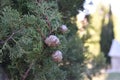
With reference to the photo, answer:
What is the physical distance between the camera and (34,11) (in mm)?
1990

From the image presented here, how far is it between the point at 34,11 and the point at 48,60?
0.30 metres

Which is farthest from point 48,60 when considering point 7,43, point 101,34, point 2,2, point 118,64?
point 101,34

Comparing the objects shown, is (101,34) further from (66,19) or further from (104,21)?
(66,19)

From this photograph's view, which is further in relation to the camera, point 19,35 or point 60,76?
point 60,76

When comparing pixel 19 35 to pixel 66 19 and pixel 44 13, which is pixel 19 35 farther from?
pixel 66 19

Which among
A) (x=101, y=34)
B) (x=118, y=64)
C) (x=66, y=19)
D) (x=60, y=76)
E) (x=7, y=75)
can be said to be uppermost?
(x=101, y=34)

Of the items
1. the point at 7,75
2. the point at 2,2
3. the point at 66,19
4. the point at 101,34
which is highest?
the point at 101,34

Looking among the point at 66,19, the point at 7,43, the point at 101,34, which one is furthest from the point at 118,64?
the point at 7,43

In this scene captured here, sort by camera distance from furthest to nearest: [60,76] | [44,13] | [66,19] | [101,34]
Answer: [101,34]
[66,19]
[60,76]
[44,13]

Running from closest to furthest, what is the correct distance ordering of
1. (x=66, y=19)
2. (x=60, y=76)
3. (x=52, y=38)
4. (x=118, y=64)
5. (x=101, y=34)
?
(x=52, y=38) < (x=60, y=76) < (x=66, y=19) < (x=118, y=64) < (x=101, y=34)

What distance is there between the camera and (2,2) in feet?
6.59

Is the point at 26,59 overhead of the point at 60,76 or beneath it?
beneath

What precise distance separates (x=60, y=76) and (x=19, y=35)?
1.89 feet

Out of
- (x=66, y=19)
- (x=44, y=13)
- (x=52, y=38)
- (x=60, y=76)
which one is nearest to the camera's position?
(x=52, y=38)
